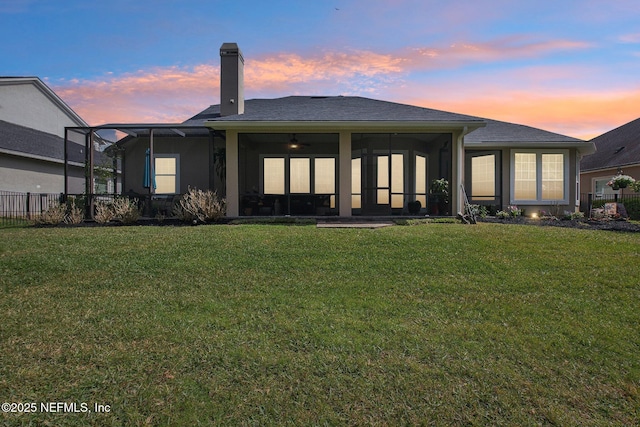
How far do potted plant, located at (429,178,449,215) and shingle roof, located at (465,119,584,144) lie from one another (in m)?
2.94

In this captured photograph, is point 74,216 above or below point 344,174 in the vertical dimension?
below

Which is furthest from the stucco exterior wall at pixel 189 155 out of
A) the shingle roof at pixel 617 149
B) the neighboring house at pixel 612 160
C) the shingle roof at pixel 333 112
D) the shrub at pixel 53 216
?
the shingle roof at pixel 617 149

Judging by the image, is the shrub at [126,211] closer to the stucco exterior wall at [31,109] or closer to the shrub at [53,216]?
the shrub at [53,216]

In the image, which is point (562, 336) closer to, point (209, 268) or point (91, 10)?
point (209, 268)

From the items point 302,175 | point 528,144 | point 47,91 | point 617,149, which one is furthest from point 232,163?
point 617,149

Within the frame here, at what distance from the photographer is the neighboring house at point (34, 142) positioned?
1789 cm

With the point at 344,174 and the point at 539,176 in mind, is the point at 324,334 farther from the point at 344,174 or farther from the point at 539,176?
the point at 539,176

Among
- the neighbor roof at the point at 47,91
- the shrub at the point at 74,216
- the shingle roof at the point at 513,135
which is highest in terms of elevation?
the neighbor roof at the point at 47,91

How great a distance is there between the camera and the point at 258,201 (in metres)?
13.2

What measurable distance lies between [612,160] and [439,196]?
52.6 ft

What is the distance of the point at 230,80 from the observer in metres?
13.3

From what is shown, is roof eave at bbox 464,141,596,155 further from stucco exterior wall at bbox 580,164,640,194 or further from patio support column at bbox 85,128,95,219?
patio support column at bbox 85,128,95,219

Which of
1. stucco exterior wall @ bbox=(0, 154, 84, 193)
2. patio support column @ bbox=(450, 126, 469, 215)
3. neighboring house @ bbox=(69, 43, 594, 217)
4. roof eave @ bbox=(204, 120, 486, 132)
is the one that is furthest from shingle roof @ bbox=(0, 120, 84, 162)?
patio support column @ bbox=(450, 126, 469, 215)

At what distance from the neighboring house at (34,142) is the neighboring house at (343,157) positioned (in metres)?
7.19
